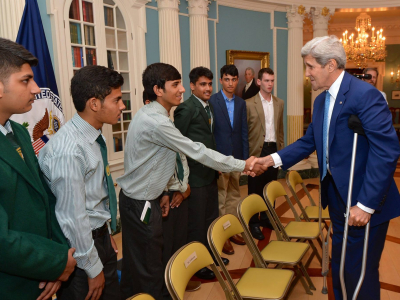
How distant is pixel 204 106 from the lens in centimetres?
332

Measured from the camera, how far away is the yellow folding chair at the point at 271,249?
8.00ft

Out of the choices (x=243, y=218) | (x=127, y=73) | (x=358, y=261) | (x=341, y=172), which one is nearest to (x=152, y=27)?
(x=127, y=73)

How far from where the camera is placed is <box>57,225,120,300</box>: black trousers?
158 cm

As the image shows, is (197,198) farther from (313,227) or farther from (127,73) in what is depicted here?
(127,73)

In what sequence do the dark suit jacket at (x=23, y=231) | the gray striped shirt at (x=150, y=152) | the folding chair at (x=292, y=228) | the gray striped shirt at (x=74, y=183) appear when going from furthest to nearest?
the folding chair at (x=292, y=228) < the gray striped shirt at (x=150, y=152) < the gray striped shirt at (x=74, y=183) < the dark suit jacket at (x=23, y=231)

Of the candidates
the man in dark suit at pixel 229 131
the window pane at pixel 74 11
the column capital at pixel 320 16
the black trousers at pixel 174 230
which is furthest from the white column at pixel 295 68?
the black trousers at pixel 174 230

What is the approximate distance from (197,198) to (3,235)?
2.09 metres

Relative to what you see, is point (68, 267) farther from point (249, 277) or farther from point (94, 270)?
point (249, 277)

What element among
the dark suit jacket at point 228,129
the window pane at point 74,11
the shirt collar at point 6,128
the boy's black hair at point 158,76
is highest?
the window pane at point 74,11

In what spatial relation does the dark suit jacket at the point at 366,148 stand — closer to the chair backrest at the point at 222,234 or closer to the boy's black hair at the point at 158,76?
the chair backrest at the point at 222,234

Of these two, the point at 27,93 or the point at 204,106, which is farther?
the point at 204,106

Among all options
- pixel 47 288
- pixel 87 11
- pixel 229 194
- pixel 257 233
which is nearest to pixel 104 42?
pixel 87 11

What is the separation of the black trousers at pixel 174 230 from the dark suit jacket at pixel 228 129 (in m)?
1.16

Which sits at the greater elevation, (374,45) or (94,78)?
(374,45)
